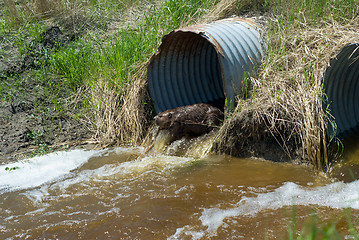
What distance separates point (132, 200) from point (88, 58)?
377 centimetres

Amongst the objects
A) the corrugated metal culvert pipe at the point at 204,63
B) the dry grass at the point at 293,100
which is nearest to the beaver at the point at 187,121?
→ the corrugated metal culvert pipe at the point at 204,63

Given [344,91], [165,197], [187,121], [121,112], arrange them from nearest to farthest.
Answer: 1. [165,197]
2. [344,91]
3. [187,121]
4. [121,112]

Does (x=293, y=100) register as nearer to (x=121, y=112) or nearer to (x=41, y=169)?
(x=121, y=112)

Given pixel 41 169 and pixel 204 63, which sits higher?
pixel 204 63

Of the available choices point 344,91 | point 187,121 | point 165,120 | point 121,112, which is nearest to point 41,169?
point 121,112

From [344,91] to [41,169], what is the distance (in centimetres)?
376

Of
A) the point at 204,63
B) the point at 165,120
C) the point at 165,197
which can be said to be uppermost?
→ the point at 204,63

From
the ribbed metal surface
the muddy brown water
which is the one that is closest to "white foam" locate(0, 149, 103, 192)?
the muddy brown water

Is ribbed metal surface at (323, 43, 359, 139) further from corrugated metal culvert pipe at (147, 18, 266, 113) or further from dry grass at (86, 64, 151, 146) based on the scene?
dry grass at (86, 64, 151, 146)

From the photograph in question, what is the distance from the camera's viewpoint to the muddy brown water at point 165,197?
3373 millimetres

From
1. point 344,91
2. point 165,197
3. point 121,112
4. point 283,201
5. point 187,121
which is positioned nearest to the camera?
point 283,201

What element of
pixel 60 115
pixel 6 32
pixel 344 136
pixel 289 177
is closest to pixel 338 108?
pixel 344 136

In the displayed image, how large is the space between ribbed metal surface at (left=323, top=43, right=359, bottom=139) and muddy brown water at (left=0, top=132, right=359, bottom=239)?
0.72 metres

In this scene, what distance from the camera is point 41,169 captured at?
5.22 meters
